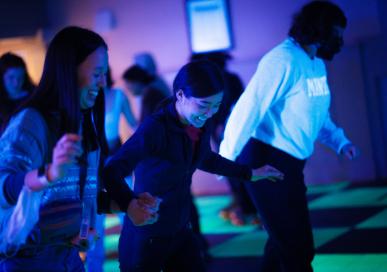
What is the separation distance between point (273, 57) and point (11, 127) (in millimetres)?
1834

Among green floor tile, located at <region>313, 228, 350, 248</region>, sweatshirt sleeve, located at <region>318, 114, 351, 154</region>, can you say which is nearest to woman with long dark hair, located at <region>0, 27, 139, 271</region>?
sweatshirt sleeve, located at <region>318, 114, 351, 154</region>

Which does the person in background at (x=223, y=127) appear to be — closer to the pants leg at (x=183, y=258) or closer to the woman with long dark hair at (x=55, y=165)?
the pants leg at (x=183, y=258)

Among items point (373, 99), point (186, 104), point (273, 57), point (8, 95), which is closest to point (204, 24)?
point (373, 99)

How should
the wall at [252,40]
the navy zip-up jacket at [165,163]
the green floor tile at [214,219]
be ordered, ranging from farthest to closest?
the wall at [252,40] → the green floor tile at [214,219] → the navy zip-up jacket at [165,163]

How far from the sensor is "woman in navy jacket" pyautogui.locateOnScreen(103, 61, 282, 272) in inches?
108

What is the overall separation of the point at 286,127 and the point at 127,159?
123cm

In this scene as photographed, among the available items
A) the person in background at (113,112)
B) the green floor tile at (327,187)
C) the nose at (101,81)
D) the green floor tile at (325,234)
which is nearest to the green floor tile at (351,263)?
the green floor tile at (325,234)

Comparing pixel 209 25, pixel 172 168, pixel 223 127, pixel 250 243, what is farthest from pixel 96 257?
pixel 209 25

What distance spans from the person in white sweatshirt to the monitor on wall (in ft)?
21.2

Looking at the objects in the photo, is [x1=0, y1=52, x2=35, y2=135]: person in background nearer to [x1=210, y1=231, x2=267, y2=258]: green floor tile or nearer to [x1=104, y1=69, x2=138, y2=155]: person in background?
[x1=104, y1=69, x2=138, y2=155]: person in background

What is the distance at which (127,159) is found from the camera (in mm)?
2590

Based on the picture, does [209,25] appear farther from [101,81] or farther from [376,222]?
[101,81]

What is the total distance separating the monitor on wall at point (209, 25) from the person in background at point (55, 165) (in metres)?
7.92

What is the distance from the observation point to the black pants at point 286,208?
348 centimetres
